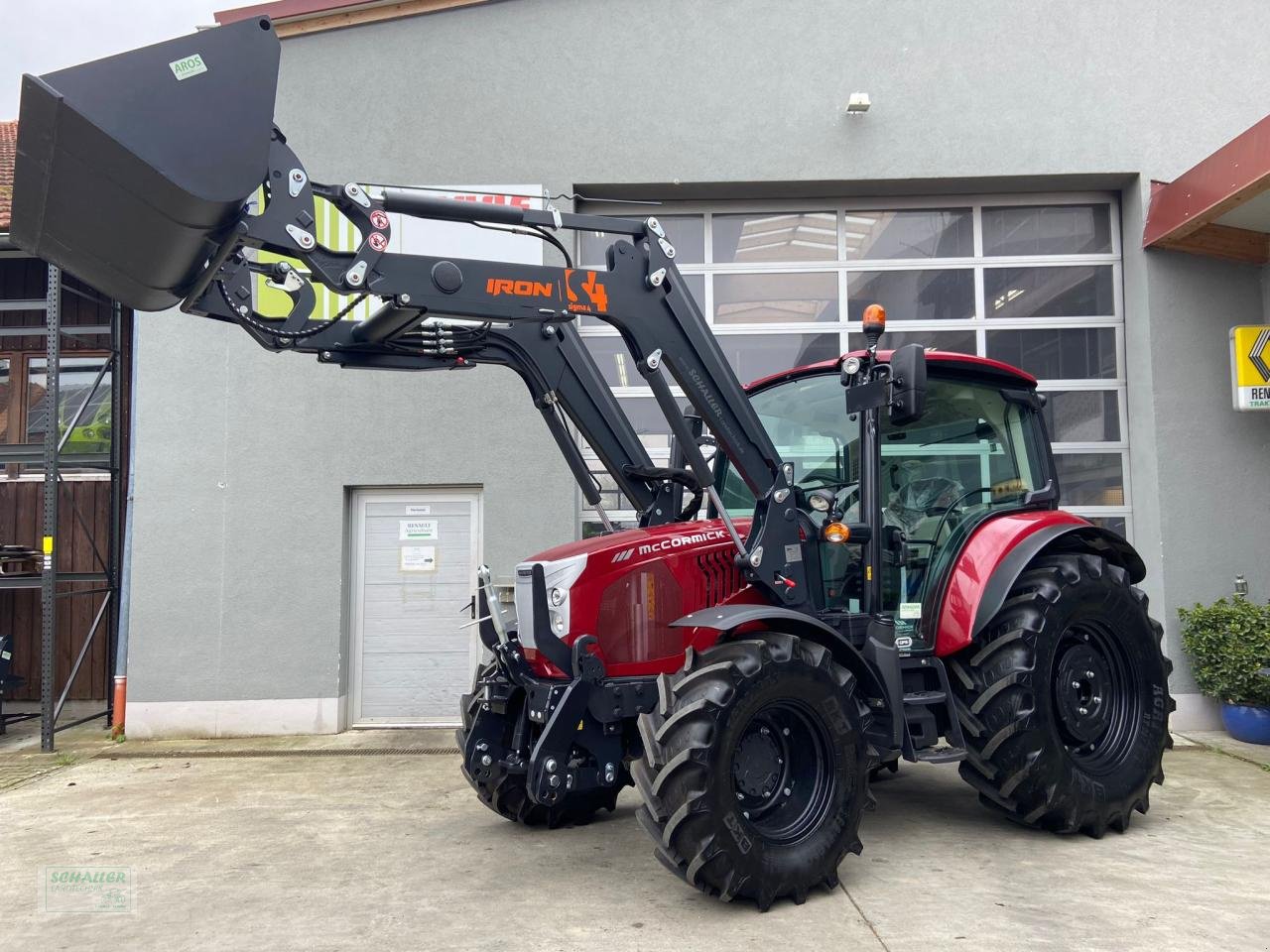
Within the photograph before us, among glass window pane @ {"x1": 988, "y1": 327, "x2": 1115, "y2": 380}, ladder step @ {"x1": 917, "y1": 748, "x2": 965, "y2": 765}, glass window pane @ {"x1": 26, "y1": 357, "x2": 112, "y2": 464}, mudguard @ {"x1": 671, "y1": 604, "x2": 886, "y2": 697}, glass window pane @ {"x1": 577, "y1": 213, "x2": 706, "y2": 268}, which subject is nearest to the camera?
mudguard @ {"x1": 671, "y1": 604, "x2": 886, "y2": 697}

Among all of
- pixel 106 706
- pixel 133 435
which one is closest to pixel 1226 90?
pixel 133 435

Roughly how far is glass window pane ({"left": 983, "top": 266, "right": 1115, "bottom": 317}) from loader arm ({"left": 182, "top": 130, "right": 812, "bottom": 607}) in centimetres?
497

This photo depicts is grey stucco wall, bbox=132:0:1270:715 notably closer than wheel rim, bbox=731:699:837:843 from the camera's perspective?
No

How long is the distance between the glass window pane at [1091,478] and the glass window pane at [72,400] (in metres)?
9.22

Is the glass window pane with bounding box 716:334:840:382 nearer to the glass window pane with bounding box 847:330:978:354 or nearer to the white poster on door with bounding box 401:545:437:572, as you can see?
the glass window pane with bounding box 847:330:978:354

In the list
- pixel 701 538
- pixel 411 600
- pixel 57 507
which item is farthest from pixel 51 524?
pixel 701 538

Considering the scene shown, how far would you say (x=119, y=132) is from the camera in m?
3.12

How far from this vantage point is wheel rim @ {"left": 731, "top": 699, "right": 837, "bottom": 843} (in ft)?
13.0

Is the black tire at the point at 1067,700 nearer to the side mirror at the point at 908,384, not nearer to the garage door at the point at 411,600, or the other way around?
the side mirror at the point at 908,384

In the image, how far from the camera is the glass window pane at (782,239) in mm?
8820

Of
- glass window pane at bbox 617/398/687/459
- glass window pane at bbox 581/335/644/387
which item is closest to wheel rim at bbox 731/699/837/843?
glass window pane at bbox 617/398/687/459

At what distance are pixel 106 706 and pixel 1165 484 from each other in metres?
9.95

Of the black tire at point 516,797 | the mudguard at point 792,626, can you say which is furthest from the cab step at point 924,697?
the black tire at point 516,797

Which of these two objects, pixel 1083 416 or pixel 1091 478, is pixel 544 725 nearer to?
pixel 1091 478
